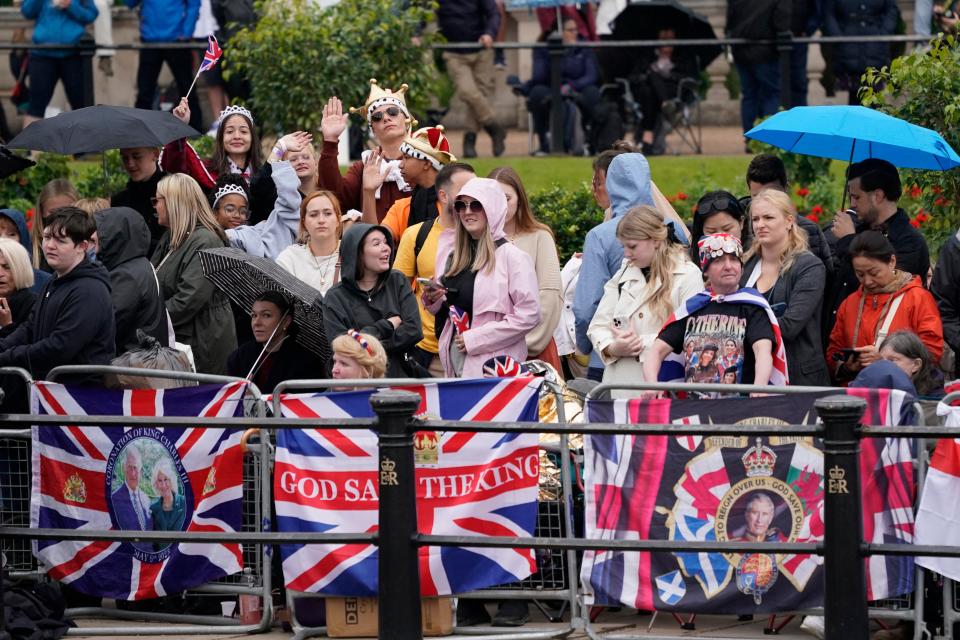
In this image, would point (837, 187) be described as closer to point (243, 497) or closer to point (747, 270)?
point (747, 270)

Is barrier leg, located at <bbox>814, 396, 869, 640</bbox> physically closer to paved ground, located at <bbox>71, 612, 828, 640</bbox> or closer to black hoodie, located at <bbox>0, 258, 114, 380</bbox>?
paved ground, located at <bbox>71, 612, 828, 640</bbox>

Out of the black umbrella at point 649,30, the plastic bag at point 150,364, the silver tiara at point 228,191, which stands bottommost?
the plastic bag at point 150,364

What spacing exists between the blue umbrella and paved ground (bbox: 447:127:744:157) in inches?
284

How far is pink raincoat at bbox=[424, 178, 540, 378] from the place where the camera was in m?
9.20

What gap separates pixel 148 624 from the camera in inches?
334

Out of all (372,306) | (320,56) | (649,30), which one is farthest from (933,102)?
(649,30)

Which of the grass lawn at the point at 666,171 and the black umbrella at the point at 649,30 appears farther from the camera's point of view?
the black umbrella at the point at 649,30

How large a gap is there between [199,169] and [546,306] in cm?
293

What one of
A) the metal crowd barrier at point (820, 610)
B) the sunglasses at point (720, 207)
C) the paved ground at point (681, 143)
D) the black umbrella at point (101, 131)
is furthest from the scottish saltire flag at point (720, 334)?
the paved ground at point (681, 143)

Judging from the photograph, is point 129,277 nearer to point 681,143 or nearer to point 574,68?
point 574,68

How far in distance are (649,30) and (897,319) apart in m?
9.06

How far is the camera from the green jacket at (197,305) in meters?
10.3

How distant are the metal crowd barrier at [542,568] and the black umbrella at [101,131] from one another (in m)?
3.07

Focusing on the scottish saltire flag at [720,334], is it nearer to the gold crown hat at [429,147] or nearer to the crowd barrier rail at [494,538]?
the crowd barrier rail at [494,538]
